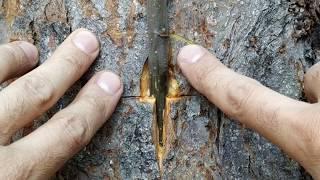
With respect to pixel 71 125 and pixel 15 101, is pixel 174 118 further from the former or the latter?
pixel 15 101

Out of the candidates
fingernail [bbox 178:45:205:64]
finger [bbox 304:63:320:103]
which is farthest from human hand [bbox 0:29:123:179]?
finger [bbox 304:63:320:103]

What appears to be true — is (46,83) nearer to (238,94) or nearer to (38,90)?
(38,90)

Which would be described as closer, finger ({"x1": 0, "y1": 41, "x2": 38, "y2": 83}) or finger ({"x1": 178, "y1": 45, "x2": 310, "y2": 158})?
finger ({"x1": 178, "y1": 45, "x2": 310, "y2": 158})

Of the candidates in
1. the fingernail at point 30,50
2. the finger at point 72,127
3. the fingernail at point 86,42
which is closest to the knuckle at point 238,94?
the finger at point 72,127

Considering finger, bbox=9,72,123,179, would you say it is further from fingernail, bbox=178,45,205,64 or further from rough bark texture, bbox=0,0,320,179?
fingernail, bbox=178,45,205,64

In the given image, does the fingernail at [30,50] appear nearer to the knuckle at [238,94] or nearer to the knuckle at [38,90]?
the knuckle at [38,90]

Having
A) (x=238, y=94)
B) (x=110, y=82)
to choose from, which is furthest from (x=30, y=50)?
(x=238, y=94)
